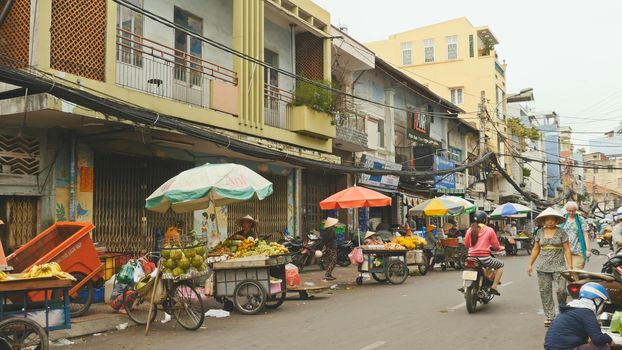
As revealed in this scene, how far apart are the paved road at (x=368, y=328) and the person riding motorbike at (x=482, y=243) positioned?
0.86m

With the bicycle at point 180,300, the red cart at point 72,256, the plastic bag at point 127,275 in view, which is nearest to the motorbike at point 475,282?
the bicycle at point 180,300

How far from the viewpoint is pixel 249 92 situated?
17.3 m

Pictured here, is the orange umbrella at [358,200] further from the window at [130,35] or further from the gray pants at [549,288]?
the gray pants at [549,288]

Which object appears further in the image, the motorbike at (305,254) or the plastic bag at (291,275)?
the motorbike at (305,254)

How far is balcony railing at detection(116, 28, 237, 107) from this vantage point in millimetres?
13805

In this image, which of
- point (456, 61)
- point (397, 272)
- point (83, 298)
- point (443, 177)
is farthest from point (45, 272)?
point (456, 61)

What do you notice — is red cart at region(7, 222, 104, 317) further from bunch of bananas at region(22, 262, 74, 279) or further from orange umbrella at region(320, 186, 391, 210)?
orange umbrella at region(320, 186, 391, 210)

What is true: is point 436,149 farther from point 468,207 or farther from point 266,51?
point 266,51

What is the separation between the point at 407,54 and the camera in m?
47.1

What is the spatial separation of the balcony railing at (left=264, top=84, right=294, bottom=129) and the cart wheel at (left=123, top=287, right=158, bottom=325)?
10099 mm

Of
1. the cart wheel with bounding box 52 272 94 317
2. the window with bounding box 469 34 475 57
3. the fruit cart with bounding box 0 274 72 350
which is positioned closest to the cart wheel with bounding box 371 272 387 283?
the cart wheel with bounding box 52 272 94 317

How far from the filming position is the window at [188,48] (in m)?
15.8

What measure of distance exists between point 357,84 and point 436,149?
9387 mm

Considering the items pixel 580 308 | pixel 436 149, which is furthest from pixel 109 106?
pixel 436 149
